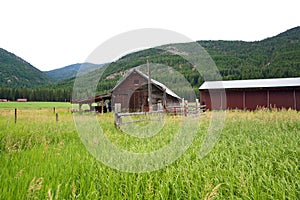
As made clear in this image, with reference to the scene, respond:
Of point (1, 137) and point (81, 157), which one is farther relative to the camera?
point (1, 137)

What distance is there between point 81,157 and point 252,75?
229 feet

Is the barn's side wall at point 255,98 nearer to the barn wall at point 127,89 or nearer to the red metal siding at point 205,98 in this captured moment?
the red metal siding at point 205,98

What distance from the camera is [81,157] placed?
4008 mm

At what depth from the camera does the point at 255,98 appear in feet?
74.6

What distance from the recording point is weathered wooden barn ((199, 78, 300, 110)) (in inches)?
846

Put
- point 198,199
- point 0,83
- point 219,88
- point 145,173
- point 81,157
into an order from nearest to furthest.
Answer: point 198,199, point 145,173, point 81,157, point 219,88, point 0,83

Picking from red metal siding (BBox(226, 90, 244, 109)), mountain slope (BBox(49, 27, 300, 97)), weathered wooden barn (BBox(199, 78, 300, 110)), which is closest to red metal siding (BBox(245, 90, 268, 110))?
weathered wooden barn (BBox(199, 78, 300, 110))

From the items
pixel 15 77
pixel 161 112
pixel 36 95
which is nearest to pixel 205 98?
pixel 161 112

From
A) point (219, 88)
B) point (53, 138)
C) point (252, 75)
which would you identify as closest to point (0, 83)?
point (252, 75)

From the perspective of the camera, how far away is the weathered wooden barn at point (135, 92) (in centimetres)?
2362

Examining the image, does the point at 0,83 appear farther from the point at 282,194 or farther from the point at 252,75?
the point at 282,194

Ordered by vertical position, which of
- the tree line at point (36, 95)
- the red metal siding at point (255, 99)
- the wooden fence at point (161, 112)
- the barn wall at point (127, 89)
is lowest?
the wooden fence at point (161, 112)

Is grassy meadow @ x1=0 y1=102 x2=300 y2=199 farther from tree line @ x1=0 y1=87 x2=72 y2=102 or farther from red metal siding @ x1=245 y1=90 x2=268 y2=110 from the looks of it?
tree line @ x1=0 y1=87 x2=72 y2=102

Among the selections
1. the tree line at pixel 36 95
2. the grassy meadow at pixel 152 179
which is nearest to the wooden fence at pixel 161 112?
the grassy meadow at pixel 152 179
